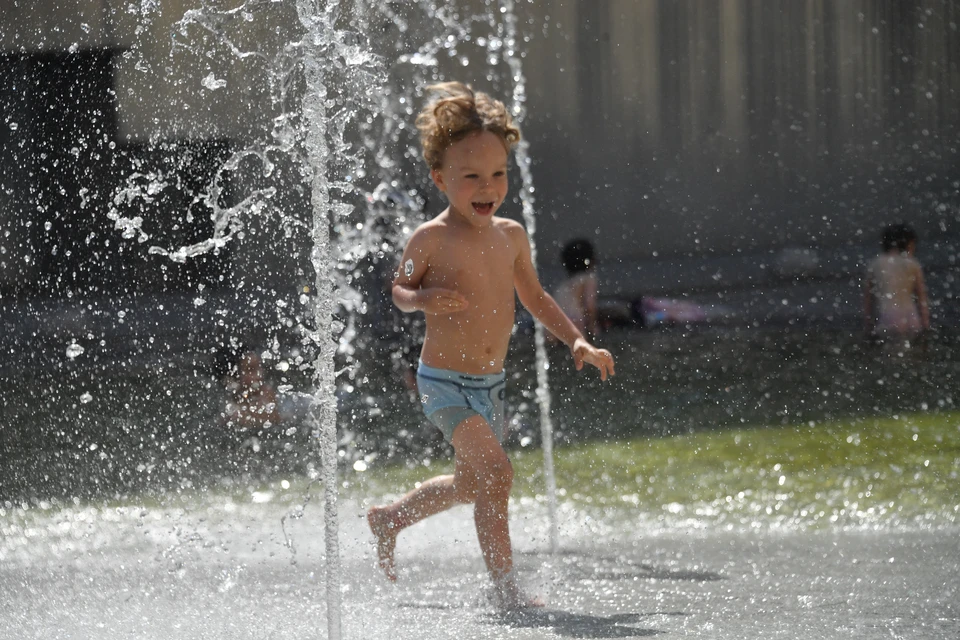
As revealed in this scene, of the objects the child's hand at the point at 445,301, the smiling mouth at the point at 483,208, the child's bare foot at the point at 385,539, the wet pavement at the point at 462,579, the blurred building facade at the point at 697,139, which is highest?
the blurred building facade at the point at 697,139

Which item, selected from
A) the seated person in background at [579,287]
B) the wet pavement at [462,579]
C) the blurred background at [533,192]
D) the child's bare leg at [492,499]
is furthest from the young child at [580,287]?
the child's bare leg at [492,499]

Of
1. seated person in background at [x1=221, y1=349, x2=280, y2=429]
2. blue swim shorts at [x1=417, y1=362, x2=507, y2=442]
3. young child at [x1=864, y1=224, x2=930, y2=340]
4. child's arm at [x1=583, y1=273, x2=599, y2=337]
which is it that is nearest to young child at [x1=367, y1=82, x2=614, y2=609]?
blue swim shorts at [x1=417, y1=362, x2=507, y2=442]

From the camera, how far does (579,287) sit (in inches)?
261

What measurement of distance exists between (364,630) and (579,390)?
3.96m

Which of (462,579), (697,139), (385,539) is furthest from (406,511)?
(697,139)

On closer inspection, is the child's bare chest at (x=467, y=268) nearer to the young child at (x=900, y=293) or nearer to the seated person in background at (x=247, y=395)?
the seated person in background at (x=247, y=395)

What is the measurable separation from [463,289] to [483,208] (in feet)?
0.58

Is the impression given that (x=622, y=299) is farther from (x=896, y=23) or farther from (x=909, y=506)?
(x=909, y=506)

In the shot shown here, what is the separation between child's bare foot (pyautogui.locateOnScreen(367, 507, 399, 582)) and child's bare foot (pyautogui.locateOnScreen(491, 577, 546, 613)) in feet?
1.00

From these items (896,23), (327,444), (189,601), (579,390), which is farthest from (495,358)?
(896,23)

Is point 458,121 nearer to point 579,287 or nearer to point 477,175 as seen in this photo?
point 477,175

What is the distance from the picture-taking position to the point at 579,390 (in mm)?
6105

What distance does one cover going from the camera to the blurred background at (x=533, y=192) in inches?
237

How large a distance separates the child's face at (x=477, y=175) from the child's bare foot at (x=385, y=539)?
661 millimetres
